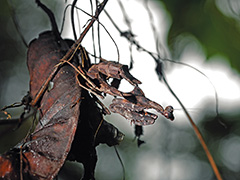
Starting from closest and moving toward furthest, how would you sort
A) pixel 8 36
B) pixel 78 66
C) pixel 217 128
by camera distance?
1. pixel 78 66
2. pixel 8 36
3. pixel 217 128

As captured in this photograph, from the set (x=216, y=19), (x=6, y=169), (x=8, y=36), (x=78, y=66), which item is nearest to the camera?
(x=6, y=169)

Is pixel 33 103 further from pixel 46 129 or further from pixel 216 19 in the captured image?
pixel 216 19

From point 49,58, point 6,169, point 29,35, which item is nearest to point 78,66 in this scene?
point 49,58

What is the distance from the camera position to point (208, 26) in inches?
83.7

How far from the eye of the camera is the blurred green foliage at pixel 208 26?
202 cm

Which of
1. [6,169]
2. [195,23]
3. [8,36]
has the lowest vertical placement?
[6,169]

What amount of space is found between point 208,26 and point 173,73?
55cm

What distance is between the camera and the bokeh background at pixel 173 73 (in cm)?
140

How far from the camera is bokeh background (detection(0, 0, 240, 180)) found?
4.59 feet

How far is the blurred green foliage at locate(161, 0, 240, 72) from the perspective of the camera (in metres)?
2.02

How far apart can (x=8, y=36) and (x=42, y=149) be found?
273 cm

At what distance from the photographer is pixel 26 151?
47 cm

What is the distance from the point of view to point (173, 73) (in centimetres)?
251

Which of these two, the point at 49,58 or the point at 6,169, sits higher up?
the point at 49,58
